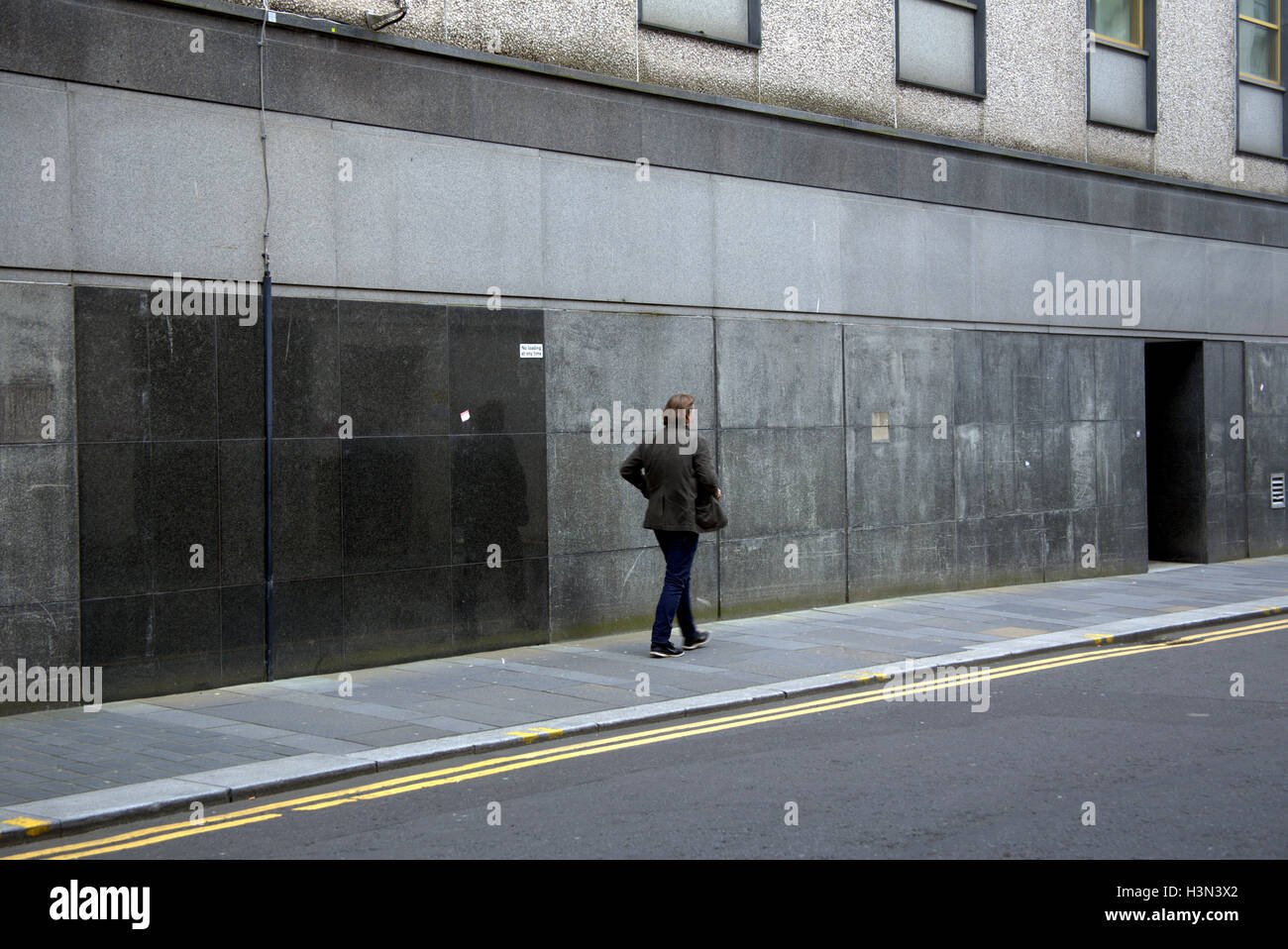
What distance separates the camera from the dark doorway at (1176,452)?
Result: 742 inches

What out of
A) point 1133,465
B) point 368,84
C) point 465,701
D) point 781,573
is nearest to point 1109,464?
point 1133,465

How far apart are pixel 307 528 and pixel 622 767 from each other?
3.94 metres

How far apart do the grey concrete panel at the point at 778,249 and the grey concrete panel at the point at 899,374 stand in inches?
16.6

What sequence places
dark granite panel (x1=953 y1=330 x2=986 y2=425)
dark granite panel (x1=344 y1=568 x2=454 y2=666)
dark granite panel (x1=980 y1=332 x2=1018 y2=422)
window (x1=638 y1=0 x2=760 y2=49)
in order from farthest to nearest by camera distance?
dark granite panel (x1=980 y1=332 x2=1018 y2=422) → dark granite panel (x1=953 y1=330 x2=986 y2=425) → window (x1=638 y1=0 x2=760 y2=49) → dark granite panel (x1=344 y1=568 x2=454 y2=666)

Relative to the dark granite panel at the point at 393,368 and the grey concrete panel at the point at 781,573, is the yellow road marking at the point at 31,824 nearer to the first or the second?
the dark granite panel at the point at 393,368

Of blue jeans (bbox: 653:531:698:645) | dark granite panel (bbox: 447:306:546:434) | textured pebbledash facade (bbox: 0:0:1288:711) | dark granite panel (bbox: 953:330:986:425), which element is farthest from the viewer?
dark granite panel (bbox: 953:330:986:425)

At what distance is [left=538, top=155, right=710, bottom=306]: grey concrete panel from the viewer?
1211cm

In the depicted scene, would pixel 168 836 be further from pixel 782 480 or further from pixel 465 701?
pixel 782 480

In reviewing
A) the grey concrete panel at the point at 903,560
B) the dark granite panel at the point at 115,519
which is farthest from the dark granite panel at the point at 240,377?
the grey concrete panel at the point at 903,560

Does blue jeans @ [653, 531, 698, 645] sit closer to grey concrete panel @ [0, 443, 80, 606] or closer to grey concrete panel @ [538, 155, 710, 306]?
grey concrete panel @ [538, 155, 710, 306]

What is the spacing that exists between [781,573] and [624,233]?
3669 mm

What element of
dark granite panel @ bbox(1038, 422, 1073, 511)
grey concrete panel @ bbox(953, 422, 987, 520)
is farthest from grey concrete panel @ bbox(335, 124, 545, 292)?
dark granite panel @ bbox(1038, 422, 1073, 511)

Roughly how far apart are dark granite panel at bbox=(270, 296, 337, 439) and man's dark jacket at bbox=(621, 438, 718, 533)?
2398 millimetres

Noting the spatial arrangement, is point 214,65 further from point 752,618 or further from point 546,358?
point 752,618
